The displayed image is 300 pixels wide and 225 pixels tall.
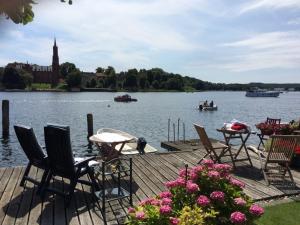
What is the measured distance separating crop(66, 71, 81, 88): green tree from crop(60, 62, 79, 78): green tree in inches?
405

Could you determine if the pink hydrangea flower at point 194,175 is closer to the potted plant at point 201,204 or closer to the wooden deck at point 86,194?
the potted plant at point 201,204

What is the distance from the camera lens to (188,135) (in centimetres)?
3303

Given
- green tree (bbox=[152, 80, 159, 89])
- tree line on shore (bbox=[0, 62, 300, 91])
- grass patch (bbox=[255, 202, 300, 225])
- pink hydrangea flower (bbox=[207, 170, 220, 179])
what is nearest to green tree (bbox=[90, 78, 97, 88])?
tree line on shore (bbox=[0, 62, 300, 91])

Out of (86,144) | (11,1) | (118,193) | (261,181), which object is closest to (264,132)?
(261,181)

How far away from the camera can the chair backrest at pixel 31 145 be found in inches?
270

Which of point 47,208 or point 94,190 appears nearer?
point 47,208

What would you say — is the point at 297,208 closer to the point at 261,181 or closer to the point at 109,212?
the point at 261,181

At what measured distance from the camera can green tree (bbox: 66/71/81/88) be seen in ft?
497

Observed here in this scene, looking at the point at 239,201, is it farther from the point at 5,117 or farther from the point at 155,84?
the point at 155,84

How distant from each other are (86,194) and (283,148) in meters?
4.38

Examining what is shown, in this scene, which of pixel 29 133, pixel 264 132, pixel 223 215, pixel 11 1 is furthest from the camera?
pixel 264 132

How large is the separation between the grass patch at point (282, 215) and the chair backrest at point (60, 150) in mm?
3157

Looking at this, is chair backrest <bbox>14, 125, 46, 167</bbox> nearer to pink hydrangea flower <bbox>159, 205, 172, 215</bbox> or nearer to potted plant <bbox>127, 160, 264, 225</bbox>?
potted plant <bbox>127, 160, 264, 225</bbox>

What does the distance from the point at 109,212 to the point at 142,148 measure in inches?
427
